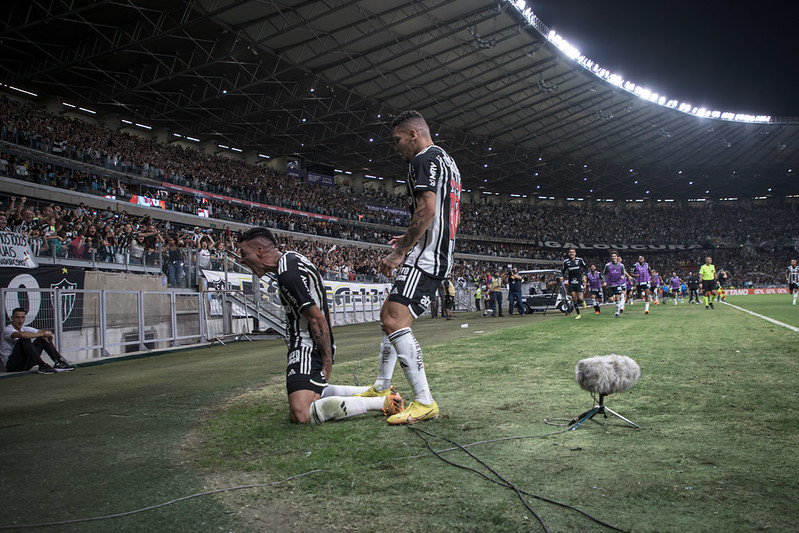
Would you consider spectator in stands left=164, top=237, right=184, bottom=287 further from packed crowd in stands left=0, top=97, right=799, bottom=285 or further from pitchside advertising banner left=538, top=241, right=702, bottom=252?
pitchside advertising banner left=538, top=241, right=702, bottom=252

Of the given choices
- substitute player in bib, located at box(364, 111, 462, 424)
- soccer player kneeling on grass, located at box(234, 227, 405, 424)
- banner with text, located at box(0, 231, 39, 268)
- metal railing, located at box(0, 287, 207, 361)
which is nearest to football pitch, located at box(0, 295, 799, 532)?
soccer player kneeling on grass, located at box(234, 227, 405, 424)

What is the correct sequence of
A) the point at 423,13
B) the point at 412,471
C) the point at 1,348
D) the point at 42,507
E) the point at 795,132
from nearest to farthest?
the point at 42,507
the point at 412,471
the point at 1,348
the point at 423,13
the point at 795,132

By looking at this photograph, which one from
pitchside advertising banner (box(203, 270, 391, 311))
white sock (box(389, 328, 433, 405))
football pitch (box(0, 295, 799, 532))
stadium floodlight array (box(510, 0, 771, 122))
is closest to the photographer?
football pitch (box(0, 295, 799, 532))

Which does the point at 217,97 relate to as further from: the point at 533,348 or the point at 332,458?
the point at 332,458

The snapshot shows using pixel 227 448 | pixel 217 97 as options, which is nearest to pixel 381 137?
pixel 217 97

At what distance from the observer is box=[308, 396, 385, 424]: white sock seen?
379cm

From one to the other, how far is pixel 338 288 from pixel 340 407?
2284 cm

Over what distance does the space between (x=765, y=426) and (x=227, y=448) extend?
3164mm

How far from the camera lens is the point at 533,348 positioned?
821 cm

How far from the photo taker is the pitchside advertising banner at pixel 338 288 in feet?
53.4

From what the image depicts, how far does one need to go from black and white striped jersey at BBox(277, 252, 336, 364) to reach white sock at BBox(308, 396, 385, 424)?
38 cm

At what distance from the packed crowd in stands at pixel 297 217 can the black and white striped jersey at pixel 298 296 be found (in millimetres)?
10437

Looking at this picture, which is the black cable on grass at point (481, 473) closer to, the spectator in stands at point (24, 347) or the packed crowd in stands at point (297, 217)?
the spectator in stands at point (24, 347)

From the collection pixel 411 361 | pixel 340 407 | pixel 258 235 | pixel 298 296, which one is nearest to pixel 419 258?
pixel 411 361
